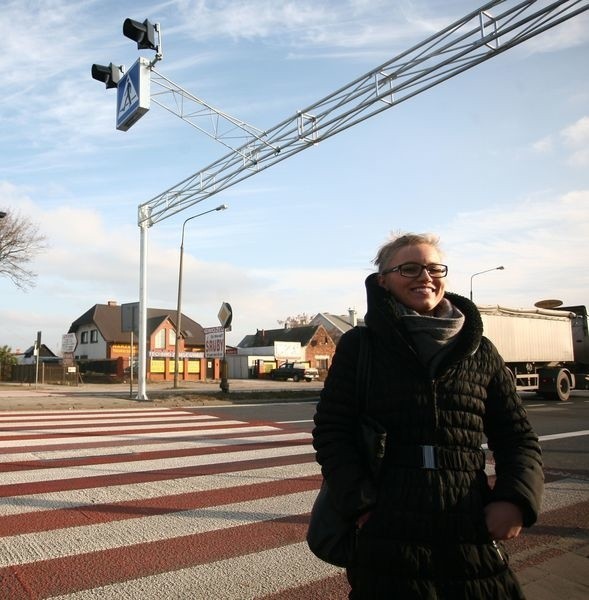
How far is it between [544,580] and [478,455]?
7.70ft

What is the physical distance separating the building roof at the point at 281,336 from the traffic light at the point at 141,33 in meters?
55.3

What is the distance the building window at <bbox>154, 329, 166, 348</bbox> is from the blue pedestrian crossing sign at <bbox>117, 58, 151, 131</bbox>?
136ft

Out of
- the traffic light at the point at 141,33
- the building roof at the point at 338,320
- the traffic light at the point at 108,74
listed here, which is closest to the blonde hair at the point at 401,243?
the traffic light at the point at 141,33

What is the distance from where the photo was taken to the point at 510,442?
7.06ft

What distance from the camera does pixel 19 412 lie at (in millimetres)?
14336

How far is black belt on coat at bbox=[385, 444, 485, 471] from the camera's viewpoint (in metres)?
1.93

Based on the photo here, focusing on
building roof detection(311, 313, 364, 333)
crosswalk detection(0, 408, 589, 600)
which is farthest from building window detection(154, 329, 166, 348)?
crosswalk detection(0, 408, 589, 600)

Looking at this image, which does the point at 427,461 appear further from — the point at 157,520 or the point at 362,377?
the point at 157,520

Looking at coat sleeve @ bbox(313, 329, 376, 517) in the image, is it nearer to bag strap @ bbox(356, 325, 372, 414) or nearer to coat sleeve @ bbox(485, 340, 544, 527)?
bag strap @ bbox(356, 325, 372, 414)

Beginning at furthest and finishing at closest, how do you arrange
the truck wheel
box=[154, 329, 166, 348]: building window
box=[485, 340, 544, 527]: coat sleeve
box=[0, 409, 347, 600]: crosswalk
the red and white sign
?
box=[154, 329, 166, 348]: building window → the red and white sign → the truck wheel → box=[0, 409, 347, 600]: crosswalk → box=[485, 340, 544, 527]: coat sleeve

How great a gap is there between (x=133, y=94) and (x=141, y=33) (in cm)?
182

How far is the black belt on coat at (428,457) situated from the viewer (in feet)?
6.34

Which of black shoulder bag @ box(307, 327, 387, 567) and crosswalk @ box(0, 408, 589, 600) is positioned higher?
black shoulder bag @ box(307, 327, 387, 567)

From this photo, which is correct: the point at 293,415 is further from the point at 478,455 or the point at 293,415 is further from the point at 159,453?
the point at 478,455
